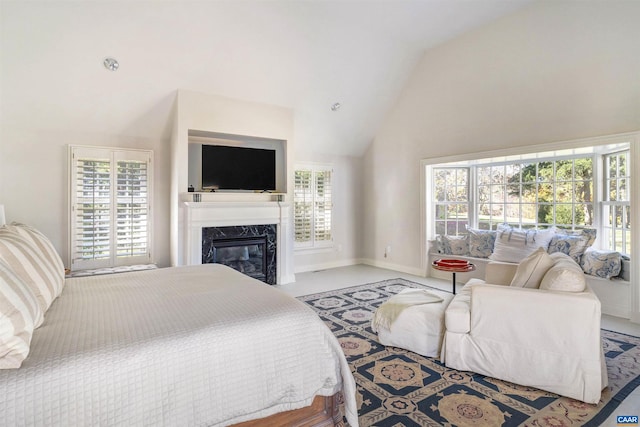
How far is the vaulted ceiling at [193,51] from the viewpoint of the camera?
3664mm

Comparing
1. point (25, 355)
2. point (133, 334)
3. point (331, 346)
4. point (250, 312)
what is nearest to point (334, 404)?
point (331, 346)

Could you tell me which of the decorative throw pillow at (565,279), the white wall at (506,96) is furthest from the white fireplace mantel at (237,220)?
the decorative throw pillow at (565,279)

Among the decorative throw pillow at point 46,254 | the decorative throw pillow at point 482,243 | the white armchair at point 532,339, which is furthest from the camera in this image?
the decorative throw pillow at point 482,243

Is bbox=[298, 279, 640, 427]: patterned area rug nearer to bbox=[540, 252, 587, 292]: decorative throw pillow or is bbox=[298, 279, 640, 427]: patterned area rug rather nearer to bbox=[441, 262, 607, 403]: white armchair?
bbox=[441, 262, 607, 403]: white armchair

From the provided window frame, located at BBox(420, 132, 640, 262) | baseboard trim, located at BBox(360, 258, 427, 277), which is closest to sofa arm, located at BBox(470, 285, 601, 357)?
window frame, located at BBox(420, 132, 640, 262)

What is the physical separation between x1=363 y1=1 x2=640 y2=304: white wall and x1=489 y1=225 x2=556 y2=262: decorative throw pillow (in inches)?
47.8

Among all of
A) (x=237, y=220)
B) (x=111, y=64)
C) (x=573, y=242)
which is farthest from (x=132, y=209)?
(x=573, y=242)

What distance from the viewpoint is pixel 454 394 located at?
2.26 meters

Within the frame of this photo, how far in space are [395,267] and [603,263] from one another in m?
3.04

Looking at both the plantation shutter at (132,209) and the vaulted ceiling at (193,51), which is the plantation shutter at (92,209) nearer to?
the plantation shutter at (132,209)

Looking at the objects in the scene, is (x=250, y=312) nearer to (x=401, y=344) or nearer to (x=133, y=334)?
(x=133, y=334)

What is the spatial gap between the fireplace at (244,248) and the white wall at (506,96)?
2.39 metres

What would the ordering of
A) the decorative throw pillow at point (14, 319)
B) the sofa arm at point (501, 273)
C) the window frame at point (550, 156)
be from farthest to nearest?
1. the window frame at point (550, 156)
2. the sofa arm at point (501, 273)
3. the decorative throw pillow at point (14, 319)

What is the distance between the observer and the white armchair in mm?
2152
